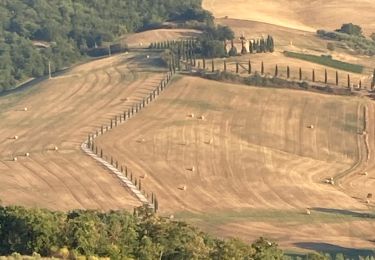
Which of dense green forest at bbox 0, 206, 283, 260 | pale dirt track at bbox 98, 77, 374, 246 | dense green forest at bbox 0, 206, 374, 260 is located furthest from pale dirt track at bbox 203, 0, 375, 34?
dense green forest at bbox 0, 206, 283, 260

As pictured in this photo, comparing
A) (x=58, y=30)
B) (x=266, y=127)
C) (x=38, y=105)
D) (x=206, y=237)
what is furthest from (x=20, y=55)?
(x=206, y=237)

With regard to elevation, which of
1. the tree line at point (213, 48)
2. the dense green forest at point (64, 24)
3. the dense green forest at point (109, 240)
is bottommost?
the dense green forest at point (64, 24)

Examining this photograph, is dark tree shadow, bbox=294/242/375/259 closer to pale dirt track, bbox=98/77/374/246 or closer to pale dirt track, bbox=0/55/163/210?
pale dirt track, bbox=98/77/374/246

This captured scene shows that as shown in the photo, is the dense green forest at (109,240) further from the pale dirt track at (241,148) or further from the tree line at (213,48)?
the tree line at (213,48)

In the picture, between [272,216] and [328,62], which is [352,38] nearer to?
[328,62]

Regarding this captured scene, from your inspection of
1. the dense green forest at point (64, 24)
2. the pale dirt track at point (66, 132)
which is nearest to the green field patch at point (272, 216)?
the pale dirt track at point (66, 132)

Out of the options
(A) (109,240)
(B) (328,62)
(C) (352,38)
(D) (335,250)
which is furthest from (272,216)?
(C) (352,38)
